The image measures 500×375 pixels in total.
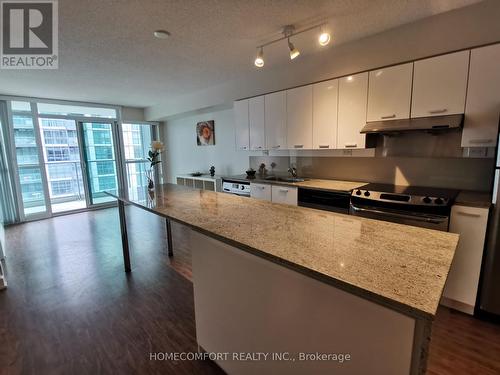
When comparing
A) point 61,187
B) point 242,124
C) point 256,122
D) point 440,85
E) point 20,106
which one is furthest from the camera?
point 61,187

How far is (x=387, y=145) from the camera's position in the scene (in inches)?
111

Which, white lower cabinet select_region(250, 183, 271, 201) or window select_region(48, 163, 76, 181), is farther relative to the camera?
window select_region(48, 163, 76, 181)

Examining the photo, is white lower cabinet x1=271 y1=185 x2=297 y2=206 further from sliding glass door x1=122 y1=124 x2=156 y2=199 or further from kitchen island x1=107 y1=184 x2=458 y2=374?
sliding glass door x1=122 y1=124 x2=156 y2=199

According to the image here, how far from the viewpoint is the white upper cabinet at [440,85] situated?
2.12 m

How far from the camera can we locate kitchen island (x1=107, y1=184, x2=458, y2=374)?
79cm

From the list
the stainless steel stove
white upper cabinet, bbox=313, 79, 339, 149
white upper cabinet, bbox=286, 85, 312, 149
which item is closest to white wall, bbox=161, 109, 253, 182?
white upper cabinet, bbox=286, 85, 312, 149

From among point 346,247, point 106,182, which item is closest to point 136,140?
point 106,182

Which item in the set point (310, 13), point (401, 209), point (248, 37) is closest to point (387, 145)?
point (401, 209)

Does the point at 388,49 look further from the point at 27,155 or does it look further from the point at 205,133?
the point at 27,155

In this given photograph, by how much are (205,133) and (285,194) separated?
116 inches

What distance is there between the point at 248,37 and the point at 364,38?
1213 mm

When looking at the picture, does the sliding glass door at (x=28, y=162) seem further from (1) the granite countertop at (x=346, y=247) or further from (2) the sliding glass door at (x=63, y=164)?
(1) the granite countertop at (x=346, y=247)

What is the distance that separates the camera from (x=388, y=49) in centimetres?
247

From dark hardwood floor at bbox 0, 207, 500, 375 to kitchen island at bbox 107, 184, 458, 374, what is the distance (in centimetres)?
51
